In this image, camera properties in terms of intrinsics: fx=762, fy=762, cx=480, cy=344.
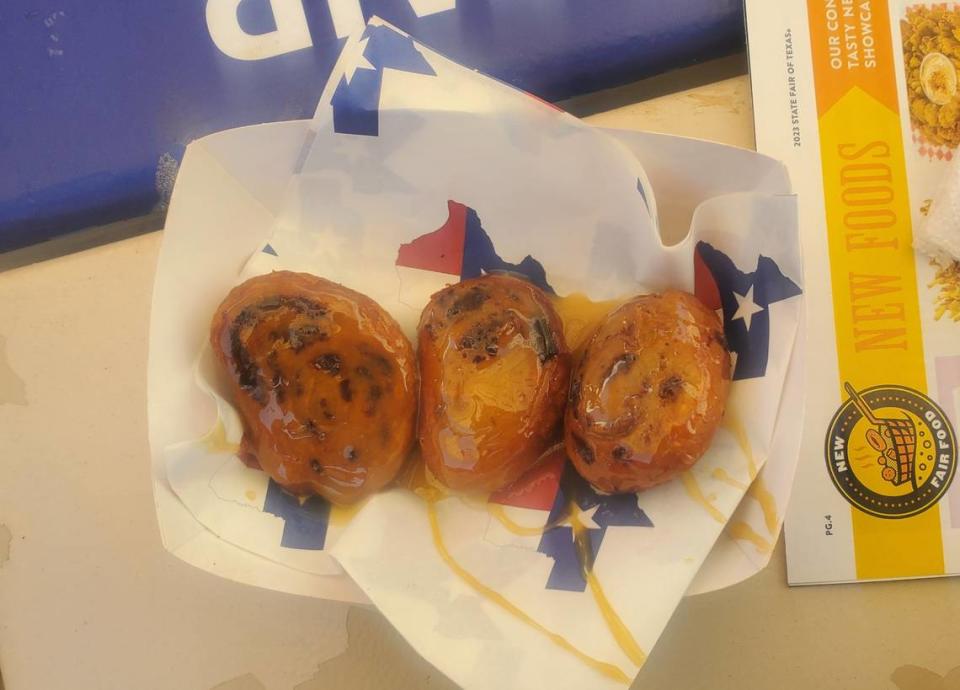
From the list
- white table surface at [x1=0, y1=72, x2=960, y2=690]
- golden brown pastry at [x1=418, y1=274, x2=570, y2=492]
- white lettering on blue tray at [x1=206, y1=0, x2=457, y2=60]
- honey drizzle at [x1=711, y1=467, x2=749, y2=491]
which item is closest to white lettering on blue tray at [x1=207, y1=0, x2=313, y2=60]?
white lettering on blue tray at [x1=206, y1=0, x2=457, y2=60]

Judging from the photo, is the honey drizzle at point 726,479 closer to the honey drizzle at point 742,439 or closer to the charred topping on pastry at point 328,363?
the honey drizzle at point 742,439

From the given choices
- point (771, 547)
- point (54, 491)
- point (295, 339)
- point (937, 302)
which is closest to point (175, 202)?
point (295, 339)

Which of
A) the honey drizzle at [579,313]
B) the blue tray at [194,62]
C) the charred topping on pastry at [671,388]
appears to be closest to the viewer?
the charred topping on pastry at [671,388]

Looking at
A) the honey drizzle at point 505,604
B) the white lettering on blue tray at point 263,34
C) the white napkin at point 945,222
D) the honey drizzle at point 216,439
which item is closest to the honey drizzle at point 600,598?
the honey drizzle at point 505,604

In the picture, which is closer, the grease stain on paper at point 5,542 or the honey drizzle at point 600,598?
the honey drizzle at point 600,598

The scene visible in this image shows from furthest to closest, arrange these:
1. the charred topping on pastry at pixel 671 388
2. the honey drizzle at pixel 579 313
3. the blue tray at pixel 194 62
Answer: the blue tray at pixel 194 62, the honey drizzle at pixel 579 313, the charred topping on pastry at pixel 671 388

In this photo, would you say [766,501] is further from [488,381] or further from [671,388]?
[488,381]
